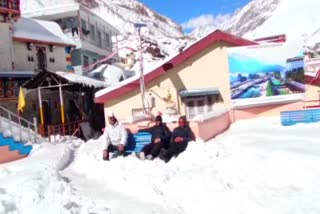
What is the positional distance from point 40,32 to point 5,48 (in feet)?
11.6

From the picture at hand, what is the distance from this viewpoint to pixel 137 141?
11.5 metres

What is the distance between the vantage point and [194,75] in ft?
60.8

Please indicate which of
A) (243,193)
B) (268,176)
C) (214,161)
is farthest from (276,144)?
(243,193)

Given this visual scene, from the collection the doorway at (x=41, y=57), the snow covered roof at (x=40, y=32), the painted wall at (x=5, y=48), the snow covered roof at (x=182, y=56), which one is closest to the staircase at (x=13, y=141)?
the snow covered roof at (x=182, y=56)

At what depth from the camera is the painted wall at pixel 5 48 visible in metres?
21.9

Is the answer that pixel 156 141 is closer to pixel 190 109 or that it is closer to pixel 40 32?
pixel 190 109

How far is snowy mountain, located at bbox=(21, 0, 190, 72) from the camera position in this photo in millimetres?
46031

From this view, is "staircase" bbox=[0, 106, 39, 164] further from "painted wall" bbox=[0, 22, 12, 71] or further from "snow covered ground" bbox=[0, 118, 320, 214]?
"painted wall" bbox=[0, 22, 12, 71]

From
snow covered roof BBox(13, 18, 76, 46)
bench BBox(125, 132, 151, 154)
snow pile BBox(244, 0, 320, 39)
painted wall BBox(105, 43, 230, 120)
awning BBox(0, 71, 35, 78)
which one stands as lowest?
bench BBox(125, 132, 151, 154)

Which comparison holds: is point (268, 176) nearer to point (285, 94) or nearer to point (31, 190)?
point (31, 190)

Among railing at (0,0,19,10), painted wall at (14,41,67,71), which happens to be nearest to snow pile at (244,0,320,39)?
painted wall at (14,41,67,71)

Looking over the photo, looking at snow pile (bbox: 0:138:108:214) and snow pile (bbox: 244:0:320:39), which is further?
snow pile (bbox: 244:0:320:39)

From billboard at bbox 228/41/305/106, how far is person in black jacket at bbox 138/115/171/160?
767 centimetres

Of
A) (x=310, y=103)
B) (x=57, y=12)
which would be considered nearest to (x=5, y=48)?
(x=57, y=12)
